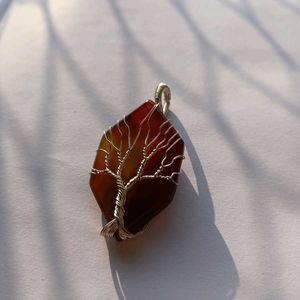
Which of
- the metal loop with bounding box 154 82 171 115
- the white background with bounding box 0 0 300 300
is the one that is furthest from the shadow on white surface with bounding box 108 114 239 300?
the metal loop with bounding box 154 82 171 115

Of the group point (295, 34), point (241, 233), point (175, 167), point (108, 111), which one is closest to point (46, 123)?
point (108, 111)

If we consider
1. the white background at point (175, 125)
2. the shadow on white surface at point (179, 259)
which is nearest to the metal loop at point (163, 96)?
the white background at point (175, 125)

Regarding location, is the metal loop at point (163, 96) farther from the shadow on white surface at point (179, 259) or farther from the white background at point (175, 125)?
the shadow on white surface at point (179, 259)

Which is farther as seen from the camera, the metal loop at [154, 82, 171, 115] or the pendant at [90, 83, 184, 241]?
the metal loop at [154, 82, 171, 115]

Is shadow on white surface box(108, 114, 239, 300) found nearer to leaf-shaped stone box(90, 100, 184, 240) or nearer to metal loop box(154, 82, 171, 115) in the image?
leaf-shaped stone box(90, 100, 184, 240)

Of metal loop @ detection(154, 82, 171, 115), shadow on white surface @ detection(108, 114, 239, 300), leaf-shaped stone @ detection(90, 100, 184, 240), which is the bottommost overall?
shadow on white surface @ detection(108, 114, 239, 300)

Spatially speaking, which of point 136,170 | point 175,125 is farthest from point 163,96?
point 136,170

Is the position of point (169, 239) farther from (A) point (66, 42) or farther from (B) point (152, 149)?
(A) point (66, 42)
